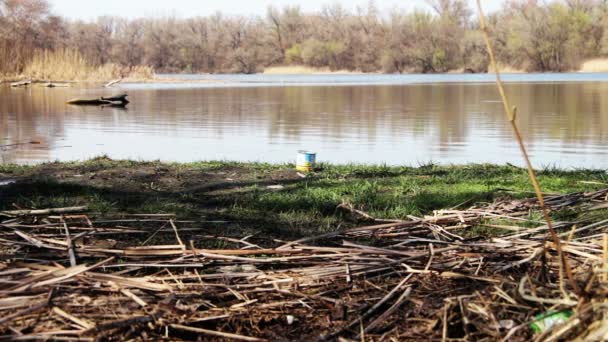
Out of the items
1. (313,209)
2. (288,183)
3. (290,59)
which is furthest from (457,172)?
(290,59)

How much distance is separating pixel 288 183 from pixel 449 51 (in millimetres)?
73547

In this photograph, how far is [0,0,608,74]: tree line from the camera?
6719cm

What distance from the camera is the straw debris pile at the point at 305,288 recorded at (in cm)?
279

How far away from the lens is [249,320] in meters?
2.97

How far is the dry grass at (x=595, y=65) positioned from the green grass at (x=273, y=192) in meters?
63.5

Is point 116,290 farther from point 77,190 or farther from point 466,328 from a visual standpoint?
point 77,190

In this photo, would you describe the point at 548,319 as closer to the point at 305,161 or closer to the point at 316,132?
the point at 305,161

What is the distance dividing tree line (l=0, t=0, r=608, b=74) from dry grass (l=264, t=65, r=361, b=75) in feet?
2.20

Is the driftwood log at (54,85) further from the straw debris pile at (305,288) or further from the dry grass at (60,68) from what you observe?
the straw debris pile at (305,288)

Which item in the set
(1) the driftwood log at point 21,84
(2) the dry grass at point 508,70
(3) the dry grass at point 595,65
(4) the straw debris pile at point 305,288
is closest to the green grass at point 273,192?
(4) the straw debris pile at point 305,288

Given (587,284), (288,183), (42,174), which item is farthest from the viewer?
(42,174)

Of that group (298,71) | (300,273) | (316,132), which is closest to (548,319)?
(300,273)

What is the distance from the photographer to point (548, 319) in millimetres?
2754

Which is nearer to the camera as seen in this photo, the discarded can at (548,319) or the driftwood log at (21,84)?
the discarded can at (548,319)
